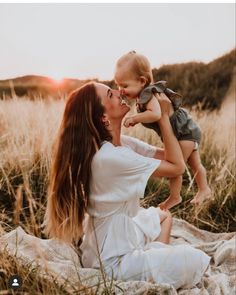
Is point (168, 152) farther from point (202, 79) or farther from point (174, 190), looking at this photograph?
point (202, 79)

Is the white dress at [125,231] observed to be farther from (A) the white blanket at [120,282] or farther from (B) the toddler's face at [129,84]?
(B) the toddler's face at [129,84]

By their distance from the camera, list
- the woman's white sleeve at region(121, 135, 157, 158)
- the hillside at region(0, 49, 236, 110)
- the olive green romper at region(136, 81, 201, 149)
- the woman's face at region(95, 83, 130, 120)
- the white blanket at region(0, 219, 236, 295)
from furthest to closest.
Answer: the hillside at region(0, 49, 236, 110) < the woman's white sleeve at region(121, 135, 157, 158) < the olive green romper at region(136, 81, 201, 149) < the woman's face at region(95, 83, 130, 120) < the white blanket at region(0, 219, 236, 295)

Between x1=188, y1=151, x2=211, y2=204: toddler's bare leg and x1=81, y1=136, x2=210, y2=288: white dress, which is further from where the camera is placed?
x1=188, y1=151, x2=211, y2=204: toddler's bare leg

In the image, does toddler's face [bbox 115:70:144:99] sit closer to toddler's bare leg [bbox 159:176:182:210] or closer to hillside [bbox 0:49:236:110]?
toddler's bare leg [bbox 159:176:182:210]

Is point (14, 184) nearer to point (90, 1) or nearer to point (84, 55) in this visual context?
point (84, 55)

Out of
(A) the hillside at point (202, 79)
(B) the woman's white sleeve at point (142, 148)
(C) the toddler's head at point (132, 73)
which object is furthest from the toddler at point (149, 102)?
(A) the hillside at point (202, 79)

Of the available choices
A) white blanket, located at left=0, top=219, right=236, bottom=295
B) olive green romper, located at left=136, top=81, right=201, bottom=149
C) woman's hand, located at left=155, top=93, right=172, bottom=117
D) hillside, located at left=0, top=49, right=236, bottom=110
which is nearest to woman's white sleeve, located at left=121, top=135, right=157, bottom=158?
olive green romper, located at left=136, top=81, right=201, bottom=149

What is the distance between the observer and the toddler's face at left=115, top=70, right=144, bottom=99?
91.8 inches

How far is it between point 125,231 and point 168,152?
35 cm

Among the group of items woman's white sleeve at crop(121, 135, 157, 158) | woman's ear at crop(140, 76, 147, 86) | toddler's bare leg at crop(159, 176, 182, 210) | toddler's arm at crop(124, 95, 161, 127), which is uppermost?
woman's ear at crop(140, 76, 147, 86)

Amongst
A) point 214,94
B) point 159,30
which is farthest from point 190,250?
point 214,94

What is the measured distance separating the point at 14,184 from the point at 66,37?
2.57 ft

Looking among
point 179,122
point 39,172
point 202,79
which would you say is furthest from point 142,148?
point 202,79

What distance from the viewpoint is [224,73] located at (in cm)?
611
